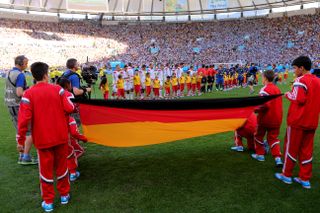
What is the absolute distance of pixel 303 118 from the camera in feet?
13.6

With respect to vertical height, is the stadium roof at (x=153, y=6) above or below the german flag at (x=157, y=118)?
above

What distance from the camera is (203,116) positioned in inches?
186

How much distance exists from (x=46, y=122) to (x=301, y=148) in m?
3.52

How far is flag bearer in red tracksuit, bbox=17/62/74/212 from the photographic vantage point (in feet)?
11.9

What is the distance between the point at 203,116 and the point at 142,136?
1.01m

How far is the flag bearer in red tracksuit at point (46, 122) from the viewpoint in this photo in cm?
362

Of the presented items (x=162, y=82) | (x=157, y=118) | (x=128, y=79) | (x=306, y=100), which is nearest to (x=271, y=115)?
(x=306, y=100)

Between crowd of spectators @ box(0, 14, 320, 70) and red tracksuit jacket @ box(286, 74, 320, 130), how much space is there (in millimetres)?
34410

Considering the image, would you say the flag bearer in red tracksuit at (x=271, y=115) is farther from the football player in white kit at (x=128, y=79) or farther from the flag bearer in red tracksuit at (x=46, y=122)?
the football player in white kit at (x=128, y=79)

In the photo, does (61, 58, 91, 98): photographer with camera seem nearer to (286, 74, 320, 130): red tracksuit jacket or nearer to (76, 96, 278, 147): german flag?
→ (76, 96, 278, 147): german flag

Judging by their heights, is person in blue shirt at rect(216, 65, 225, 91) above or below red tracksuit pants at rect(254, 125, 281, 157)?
above

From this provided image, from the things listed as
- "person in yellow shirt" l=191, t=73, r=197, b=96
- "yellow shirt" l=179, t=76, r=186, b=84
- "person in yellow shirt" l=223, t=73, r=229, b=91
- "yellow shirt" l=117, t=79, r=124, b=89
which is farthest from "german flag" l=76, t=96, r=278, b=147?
"person in yellow shirt" l=223, t=73, r=229, b=91

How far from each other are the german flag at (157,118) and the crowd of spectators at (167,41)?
32.7m

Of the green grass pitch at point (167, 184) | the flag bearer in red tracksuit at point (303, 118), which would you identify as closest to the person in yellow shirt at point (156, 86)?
the green grass pitch at point (167, 184)
